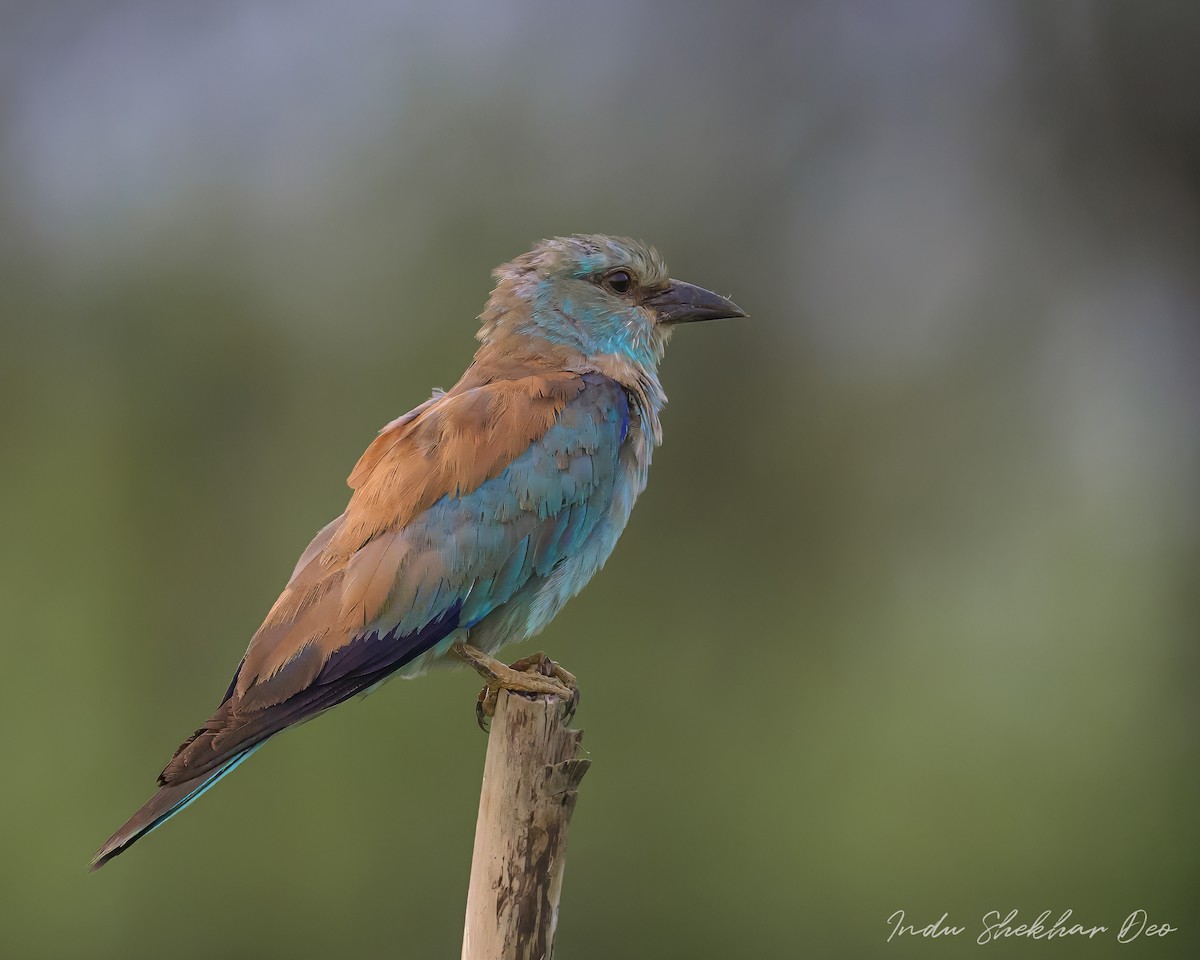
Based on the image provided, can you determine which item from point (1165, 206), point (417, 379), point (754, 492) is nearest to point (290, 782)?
point (417, 379)

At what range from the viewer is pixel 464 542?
10.8 feet

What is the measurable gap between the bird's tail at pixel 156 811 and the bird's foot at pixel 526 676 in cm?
71

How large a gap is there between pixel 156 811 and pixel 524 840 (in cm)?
84

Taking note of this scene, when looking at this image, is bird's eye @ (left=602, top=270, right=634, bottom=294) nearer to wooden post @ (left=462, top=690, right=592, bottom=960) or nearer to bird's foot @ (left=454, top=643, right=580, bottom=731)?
bird's foot @ (left=454, top=643, right=580, bottom=731)

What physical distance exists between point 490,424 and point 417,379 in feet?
10.1

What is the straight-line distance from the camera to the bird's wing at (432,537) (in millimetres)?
3111

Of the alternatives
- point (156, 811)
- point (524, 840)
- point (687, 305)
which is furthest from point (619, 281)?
point (156, 811)

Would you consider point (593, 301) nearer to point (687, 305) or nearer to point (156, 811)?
point (687, 305)

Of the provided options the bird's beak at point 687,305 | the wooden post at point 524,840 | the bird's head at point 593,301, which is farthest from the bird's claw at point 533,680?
the bird's beak at point 687,305

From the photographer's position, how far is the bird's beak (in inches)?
158

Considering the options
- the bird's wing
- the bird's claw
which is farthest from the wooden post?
the bird's wing

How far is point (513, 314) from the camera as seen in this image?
12.7 feet

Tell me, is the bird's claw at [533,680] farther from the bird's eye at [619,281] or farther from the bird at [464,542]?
the bird's eye at [619,281]

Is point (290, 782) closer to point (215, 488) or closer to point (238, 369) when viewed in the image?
point (215, 488)
